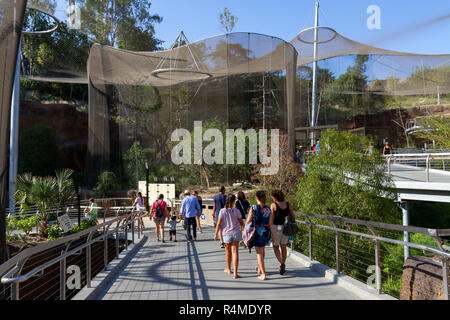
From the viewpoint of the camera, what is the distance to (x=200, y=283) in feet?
17.8

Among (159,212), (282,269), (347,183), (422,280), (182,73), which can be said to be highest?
(182,73)

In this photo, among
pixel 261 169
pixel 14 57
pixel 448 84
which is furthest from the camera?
pixel 448 84

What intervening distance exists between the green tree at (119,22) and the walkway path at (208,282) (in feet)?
116

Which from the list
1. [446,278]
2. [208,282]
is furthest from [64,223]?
[446,278]

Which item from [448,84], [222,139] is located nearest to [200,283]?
[222,139]

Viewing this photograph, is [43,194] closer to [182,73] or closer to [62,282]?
[182,73]

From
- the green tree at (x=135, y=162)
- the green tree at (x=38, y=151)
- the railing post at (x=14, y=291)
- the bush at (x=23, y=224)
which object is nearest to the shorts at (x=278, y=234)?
the railing post at (x=14, y=291)

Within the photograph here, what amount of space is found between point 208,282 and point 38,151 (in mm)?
30542

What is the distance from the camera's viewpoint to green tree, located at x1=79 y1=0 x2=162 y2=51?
38.1 meters

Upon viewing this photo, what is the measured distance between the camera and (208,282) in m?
5.50

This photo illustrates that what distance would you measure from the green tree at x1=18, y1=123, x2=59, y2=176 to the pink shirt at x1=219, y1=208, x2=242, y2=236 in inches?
1163

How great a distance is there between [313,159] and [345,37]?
15.1 m

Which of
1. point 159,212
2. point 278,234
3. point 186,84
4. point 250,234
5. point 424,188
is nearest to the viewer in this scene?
point 250,234

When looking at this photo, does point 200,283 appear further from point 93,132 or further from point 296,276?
point 93,132
